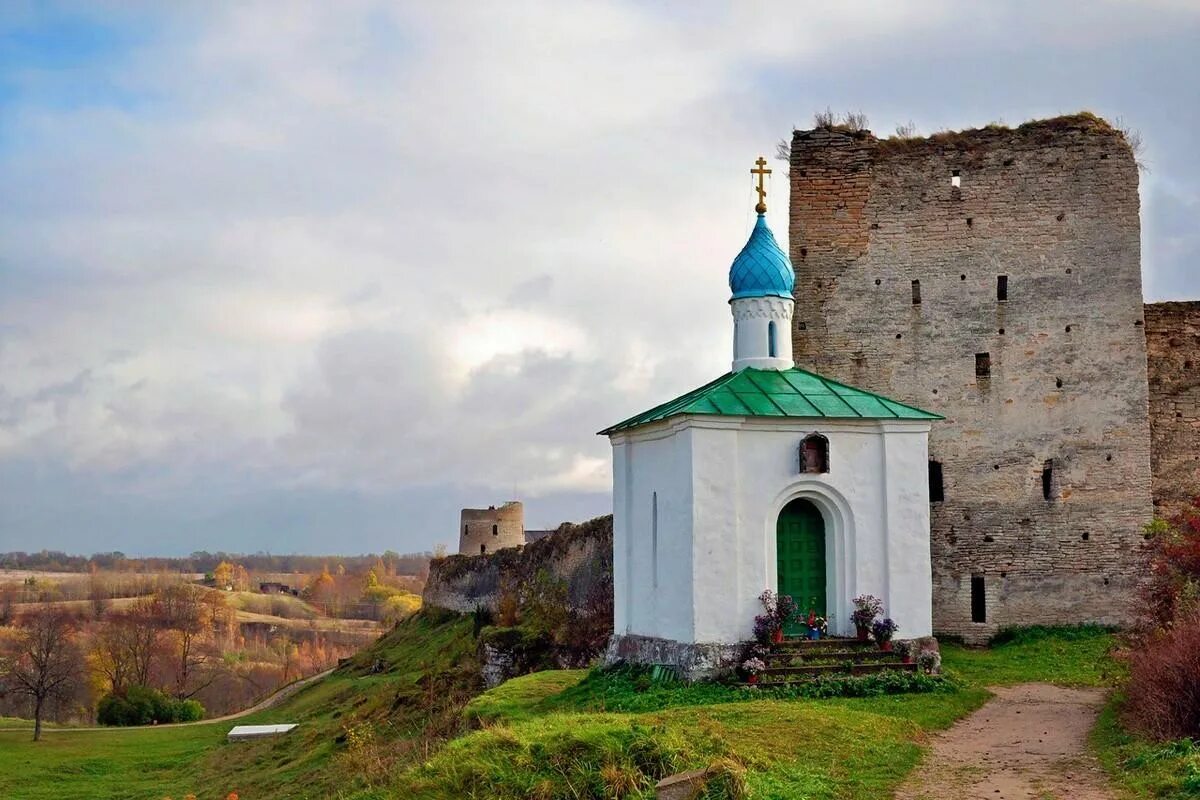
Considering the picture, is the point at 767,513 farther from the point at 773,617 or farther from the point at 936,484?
the point at 936,484

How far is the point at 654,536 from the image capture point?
1662cm

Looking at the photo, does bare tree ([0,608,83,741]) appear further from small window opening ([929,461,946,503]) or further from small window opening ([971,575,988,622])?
small window opening ([971,575,988,622])

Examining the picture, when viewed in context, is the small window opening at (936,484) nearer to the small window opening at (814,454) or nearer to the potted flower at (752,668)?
the small window opening at (814,454)

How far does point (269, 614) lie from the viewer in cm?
9900

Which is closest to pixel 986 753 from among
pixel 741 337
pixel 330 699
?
pixel 741 337

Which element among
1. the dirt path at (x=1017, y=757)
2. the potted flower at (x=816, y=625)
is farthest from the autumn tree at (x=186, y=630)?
the dirt path at (x=1017, y=757)

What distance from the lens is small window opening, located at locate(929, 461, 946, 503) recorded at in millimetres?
22375

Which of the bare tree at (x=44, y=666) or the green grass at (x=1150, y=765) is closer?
the green grass at (x=1150, y=765)

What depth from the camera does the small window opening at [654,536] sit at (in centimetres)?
1638

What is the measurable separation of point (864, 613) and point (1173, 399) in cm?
1072

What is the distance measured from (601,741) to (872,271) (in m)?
14.1

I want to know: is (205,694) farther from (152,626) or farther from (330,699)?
(330,699)

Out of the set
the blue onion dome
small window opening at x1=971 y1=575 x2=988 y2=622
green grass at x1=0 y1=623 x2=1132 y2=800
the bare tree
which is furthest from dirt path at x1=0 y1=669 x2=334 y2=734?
the blue onion dome

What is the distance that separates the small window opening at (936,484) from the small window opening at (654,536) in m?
7.79
